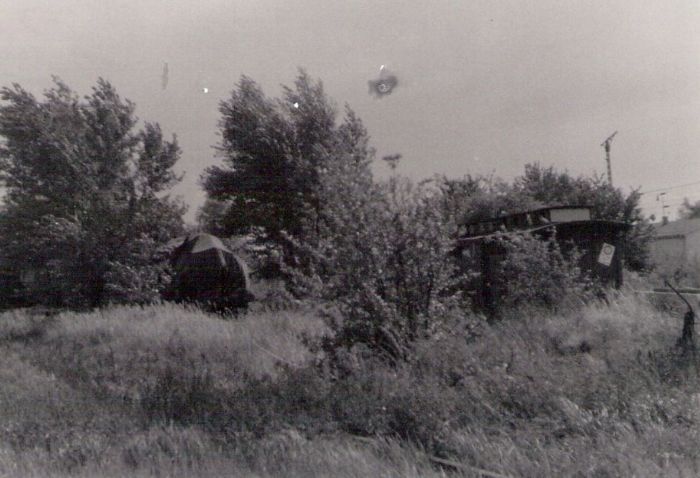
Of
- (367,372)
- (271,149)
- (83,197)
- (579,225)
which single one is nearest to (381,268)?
(367,372)

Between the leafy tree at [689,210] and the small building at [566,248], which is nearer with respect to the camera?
the small building at [566,248]

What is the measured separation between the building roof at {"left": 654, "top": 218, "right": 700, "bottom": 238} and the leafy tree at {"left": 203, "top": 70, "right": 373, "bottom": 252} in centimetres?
3393

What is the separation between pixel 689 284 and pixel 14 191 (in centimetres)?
2385

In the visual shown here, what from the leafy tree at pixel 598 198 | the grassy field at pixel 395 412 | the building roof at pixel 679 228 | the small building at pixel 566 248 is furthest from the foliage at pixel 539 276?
the building roof at pixel 679 228

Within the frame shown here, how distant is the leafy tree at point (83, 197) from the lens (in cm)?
2123

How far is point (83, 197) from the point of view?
72.5 ft

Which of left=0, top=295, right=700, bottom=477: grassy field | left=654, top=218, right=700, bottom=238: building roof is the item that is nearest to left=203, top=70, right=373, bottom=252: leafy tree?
left=0, top=295, right=700, bottom=477: grassy field

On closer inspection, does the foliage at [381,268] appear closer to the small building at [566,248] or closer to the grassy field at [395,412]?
the grassy field at [395,412]

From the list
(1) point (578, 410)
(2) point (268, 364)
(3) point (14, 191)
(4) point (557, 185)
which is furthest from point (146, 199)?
(4) point (557, 185)

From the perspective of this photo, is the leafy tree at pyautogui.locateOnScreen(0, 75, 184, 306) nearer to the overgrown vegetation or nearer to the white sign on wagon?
the overgrown vegetation

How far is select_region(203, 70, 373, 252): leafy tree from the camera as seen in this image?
88.0ft

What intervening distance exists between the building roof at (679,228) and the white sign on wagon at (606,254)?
38.0 meters

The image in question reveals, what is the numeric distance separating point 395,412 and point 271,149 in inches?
799

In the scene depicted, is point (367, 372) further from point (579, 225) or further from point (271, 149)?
point (271, 149)
